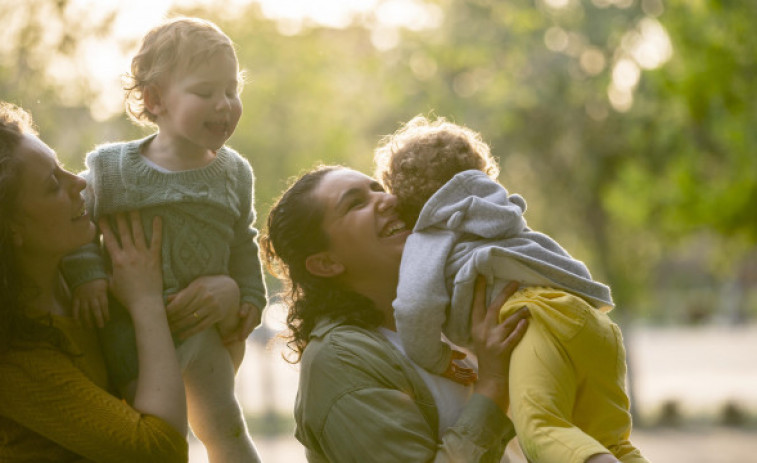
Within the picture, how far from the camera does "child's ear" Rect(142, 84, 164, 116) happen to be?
9.23 feet

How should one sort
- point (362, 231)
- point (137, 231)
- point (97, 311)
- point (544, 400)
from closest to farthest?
point (544, 400) < point (97, 311) < point (137, 231) < point (362, 231)

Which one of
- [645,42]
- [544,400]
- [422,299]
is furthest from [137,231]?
[645,42]

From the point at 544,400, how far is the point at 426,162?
0.77 metres

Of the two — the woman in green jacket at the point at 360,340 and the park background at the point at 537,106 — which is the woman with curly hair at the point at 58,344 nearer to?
the woman in green jacket at the point at 360,340

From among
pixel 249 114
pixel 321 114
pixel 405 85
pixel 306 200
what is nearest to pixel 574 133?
pixel 405 85

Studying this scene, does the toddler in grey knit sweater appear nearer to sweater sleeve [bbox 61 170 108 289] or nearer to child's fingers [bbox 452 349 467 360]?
sweater sleeve [bbox 61 170 108 289]

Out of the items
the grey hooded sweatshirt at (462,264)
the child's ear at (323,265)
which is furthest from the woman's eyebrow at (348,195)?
the grey hooded sweatshirt at (462,264)

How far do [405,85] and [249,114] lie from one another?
3.78 m

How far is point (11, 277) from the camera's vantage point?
2.52 metres

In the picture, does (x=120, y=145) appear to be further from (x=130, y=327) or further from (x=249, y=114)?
(x=249, y=114)

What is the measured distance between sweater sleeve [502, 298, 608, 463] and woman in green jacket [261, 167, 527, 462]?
0.07 m

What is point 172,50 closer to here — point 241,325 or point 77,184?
point 77,184

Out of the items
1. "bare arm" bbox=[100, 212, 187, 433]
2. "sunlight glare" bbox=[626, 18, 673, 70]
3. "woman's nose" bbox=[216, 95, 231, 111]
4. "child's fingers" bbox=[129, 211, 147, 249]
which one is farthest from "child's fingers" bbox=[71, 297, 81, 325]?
"sunlight glare" bbox=[626, 18, 673, 70]

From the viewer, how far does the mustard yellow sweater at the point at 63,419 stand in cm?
247
